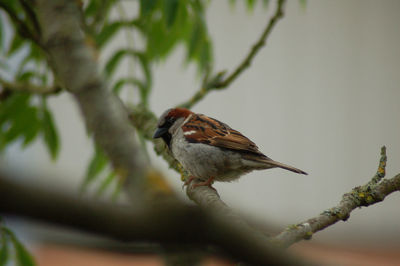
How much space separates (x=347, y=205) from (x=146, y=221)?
3.58ft

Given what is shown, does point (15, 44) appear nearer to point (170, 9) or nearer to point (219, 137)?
point (170, 9)

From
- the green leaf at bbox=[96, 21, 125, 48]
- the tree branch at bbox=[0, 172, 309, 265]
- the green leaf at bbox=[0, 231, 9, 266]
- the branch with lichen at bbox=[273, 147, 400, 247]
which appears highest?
the green leaf at bbox=[96, 21, 125, 48]

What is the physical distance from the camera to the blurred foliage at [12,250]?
1478mm

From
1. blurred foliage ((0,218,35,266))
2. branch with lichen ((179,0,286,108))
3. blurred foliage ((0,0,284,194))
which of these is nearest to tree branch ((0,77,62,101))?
blurred foliage ((0,0,284,194))

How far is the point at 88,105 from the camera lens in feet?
5.63

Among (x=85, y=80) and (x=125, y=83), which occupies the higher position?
(x=125, y=83)

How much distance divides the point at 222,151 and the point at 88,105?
0.94m

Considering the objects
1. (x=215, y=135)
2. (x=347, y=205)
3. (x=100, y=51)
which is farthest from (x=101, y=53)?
(x=347, y=205)

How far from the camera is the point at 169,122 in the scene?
2.43 m

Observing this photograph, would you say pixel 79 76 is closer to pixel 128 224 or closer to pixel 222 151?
pixel 222 151

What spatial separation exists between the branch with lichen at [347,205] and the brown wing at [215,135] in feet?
3.18

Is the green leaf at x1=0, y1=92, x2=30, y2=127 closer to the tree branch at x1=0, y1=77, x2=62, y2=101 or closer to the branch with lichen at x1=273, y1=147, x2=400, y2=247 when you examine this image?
the tree branch at x1=0, y1=77, x2=62, y2=101

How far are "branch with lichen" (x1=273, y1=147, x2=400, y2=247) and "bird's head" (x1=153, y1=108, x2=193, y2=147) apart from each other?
111cm

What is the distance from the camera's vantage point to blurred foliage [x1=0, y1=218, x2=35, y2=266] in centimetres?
148
